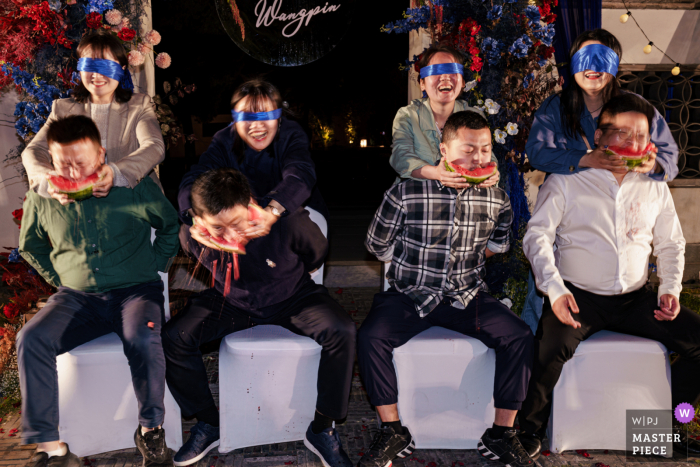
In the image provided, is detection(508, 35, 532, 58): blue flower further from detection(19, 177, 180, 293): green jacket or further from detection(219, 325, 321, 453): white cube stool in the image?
detection(19, 177, 180, 293): green jacket

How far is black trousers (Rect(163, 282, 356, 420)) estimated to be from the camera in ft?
8.16

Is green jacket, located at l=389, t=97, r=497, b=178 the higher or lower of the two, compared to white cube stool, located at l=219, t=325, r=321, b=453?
higher

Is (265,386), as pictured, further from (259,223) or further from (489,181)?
(489,181)

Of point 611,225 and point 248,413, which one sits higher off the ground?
point 611,225

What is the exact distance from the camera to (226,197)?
95.7 inches

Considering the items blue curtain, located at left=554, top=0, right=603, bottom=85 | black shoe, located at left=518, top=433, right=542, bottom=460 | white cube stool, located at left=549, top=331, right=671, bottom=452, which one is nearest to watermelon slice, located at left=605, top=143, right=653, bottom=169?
white cube stool, located at left=549, top=331, right=671, bottom=452

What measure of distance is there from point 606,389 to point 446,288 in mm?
914

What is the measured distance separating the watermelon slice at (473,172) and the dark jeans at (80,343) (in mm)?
1596

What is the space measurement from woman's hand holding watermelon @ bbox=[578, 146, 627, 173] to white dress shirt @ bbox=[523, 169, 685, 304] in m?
0.09

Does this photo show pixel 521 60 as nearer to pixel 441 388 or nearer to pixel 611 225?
pixel 611 225

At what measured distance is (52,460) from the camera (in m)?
2.37

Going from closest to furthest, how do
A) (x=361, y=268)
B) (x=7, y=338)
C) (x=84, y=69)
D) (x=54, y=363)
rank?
(x=54, y=363), (x=84, y=69), (x=7, y=338), (x=361, y=268)

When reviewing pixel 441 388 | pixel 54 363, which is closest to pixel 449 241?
pixel 441 388

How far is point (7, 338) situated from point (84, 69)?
1.95m
